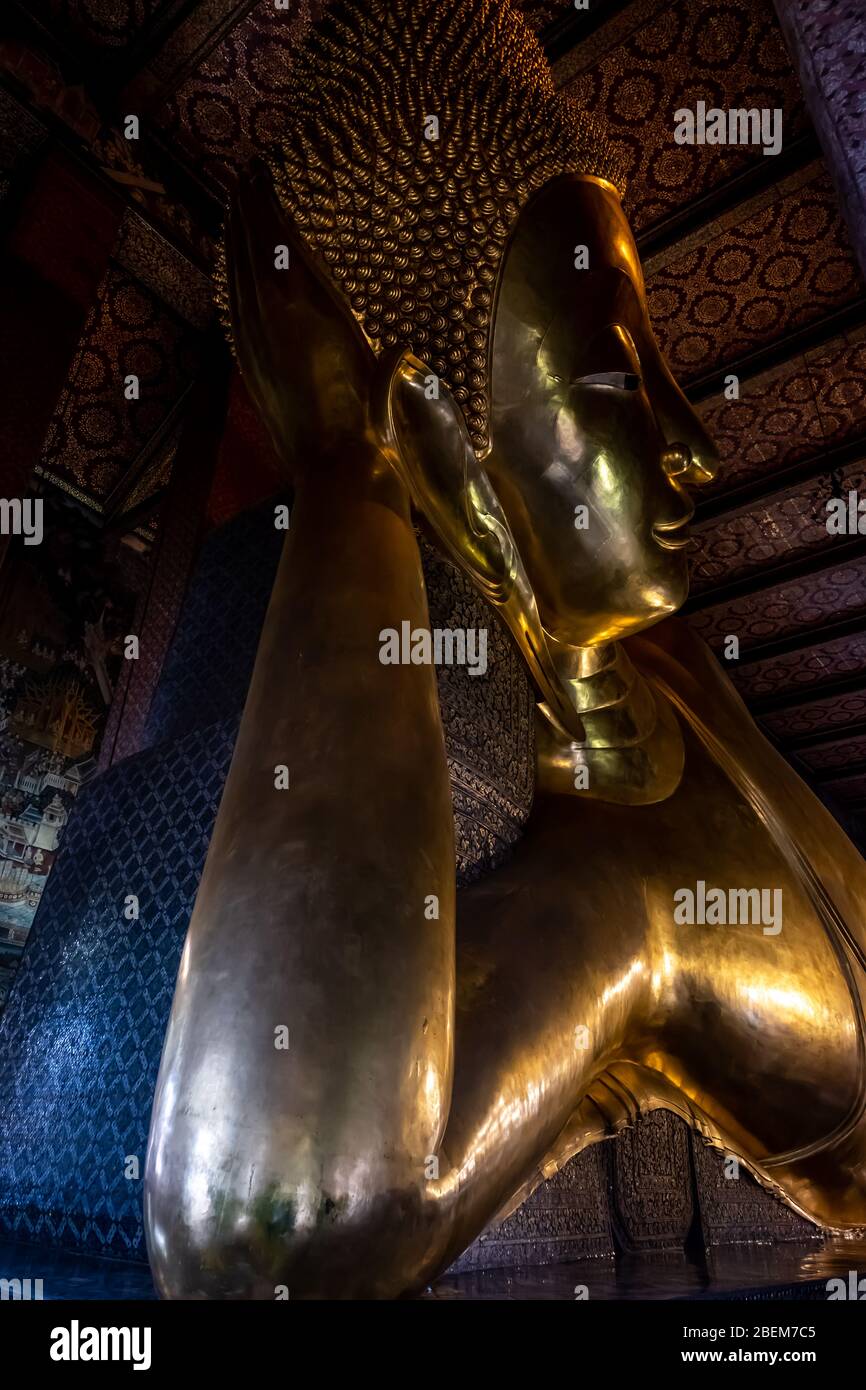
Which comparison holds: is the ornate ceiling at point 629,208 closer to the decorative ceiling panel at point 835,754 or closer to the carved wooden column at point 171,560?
the carved wooden column at point 171,560

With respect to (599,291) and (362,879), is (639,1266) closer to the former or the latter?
(362,879)

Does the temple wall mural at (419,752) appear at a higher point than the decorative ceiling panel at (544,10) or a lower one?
lower

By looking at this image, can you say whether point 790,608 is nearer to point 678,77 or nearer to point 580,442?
point 678,77

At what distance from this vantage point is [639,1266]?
38.5 inches

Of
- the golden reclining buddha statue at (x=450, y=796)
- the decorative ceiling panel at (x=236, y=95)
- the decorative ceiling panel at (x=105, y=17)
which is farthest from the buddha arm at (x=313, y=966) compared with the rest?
the decorative ceiling panel at (x=105, y=17)

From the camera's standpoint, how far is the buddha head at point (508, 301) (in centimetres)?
84

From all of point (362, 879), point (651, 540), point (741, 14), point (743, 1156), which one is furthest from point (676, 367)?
point (362, 879)

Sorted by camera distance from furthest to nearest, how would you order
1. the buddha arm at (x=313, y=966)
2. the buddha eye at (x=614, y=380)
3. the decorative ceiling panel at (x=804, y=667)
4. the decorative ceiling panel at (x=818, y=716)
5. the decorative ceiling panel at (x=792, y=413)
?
the decorative ceiling panel at (x=818, y=716), the decorative ceiling panel at (x=804, y=667), the decorative ceiling panel at (x=792, y=413), the buddha eye at (x=614, y=380), the buddha arm at (x=313, y=966)

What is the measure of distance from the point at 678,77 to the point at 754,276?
52 centimetres

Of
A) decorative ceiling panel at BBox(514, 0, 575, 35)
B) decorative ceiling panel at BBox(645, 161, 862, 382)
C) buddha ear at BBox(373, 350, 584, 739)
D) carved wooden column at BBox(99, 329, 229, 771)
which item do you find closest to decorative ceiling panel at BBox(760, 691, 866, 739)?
decorative ceiling panel at BBox(645, 161, 862, 382)

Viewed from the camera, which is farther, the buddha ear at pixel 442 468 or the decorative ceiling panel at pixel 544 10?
the decorative ceiling panel at pixel 544 10

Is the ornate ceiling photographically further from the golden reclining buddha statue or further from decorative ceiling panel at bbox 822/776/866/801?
decorative ceiling panel at bbox 822/776/866/801
